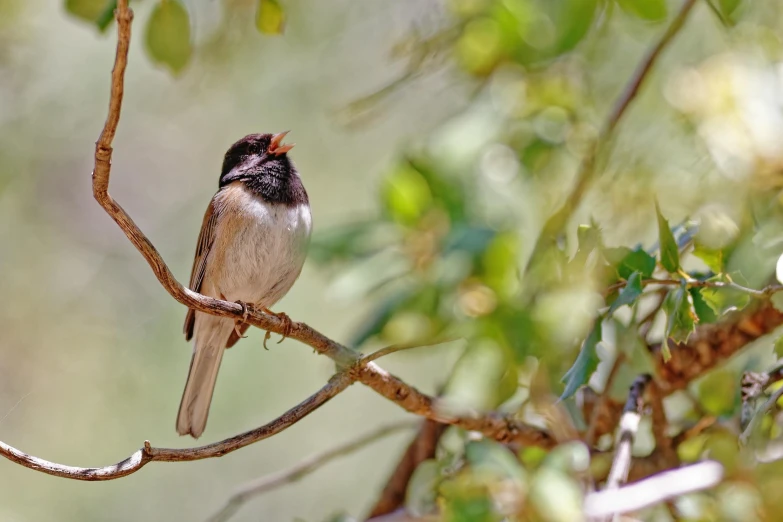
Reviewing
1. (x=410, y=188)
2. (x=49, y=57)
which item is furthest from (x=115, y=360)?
(x=410, y=188)

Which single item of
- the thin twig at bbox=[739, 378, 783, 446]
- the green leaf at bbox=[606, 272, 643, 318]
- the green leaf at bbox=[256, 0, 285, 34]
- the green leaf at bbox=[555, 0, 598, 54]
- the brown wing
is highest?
the brown wing

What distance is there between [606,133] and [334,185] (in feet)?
6.66

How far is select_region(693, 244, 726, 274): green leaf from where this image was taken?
5.62 ft

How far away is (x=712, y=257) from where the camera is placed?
1733 mm

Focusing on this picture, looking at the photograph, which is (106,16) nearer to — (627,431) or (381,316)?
(381,316)

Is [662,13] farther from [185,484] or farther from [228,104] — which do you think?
[185,484]

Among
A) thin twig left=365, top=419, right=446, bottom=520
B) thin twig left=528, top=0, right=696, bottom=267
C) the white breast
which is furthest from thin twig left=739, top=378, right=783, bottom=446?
the white breast

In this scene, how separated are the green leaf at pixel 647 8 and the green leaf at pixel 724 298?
2.55 feet

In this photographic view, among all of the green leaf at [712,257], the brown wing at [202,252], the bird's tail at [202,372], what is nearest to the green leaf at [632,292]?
the green leaf at [712,257]

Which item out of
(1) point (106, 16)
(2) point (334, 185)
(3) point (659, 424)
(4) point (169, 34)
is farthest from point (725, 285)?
(2) point (334, 185)

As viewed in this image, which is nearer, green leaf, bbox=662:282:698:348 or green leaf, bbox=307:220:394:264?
green leaf, bbox=662:282:698:348

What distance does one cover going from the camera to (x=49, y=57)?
13.5ft

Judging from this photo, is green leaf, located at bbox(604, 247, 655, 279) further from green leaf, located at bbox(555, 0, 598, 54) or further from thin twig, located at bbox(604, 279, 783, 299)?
green leaf, located at bbox(555, 0, 598, 54)

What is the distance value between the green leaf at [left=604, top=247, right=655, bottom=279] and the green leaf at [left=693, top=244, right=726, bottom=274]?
0.10 meters
